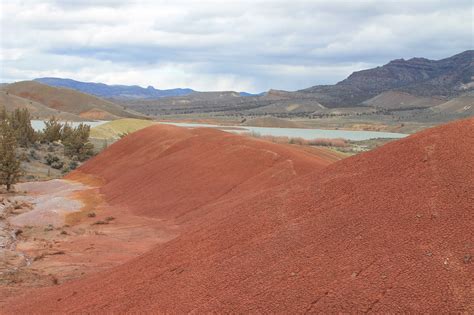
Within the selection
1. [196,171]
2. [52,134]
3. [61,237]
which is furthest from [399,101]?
[61,237]

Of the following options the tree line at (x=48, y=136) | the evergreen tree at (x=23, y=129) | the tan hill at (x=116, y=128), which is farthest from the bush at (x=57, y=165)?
the tan hill at (x=116, y=128)

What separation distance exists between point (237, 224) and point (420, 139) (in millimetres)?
4990

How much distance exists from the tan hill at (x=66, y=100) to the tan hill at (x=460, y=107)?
266ft

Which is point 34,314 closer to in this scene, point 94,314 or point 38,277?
point 94,314

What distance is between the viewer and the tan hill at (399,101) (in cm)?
17350

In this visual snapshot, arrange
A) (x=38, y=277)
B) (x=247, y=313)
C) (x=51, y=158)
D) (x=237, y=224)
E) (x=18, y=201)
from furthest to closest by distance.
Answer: (x=51, y=158), (x=18, y=201), (x=38, y=277), (x=237, y=224), (x=247, y=313)

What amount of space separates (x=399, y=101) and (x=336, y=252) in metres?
181

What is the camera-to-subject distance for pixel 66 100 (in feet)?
534

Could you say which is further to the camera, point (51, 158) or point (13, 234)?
point (51, 158)

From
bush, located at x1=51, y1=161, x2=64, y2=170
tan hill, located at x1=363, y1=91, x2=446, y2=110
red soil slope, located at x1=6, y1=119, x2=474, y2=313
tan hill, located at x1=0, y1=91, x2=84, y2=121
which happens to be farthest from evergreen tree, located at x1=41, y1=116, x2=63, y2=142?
tan hill, located at x1=363, y1=91, x2=446, y2=110

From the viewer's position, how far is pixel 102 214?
91.9 feet

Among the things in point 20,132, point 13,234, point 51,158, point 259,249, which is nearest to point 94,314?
point 259,249

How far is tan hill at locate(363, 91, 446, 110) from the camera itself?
173500 millimetres

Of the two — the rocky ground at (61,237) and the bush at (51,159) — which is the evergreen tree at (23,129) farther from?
the rocky ground at (61,237)
